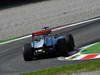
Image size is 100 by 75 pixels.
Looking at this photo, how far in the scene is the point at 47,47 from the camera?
50.0 feet

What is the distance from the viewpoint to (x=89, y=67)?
11.2 m

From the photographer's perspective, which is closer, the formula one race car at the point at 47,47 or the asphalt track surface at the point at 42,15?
the formula one race car at the point at 47,47

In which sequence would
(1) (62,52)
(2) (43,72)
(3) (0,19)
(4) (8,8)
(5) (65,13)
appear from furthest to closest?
(4) (8,8)
(3) (0,19)
(5) (65,13)
(1) (62,52)
(2) (43,72)

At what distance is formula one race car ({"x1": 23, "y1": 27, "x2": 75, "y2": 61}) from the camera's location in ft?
49.2

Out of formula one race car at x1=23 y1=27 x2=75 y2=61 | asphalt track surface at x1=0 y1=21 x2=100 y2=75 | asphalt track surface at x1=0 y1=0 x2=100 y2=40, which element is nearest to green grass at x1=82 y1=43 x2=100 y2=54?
formula one race car at x1=23 y1=27 x2=75 y2=61

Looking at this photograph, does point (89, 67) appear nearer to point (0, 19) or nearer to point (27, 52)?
point (27, 52)

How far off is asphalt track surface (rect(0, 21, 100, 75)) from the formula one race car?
32cm

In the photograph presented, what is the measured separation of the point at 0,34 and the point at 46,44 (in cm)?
859

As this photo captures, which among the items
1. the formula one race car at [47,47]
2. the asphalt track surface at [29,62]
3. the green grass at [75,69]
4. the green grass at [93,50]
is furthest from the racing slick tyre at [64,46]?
the green grass at [75,69]

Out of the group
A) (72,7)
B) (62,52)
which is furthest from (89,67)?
(72,7)

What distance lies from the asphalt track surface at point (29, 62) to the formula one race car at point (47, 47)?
0.32 meters

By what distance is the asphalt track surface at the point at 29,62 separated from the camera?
45.7ft

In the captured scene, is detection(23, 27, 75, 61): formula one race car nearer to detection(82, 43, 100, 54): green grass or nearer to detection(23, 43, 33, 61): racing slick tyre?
detection(23, 43, 33, 61): racing slick tyre

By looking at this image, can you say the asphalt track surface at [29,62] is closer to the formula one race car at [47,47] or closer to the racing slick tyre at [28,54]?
the racing slick tyre at [28,54]
